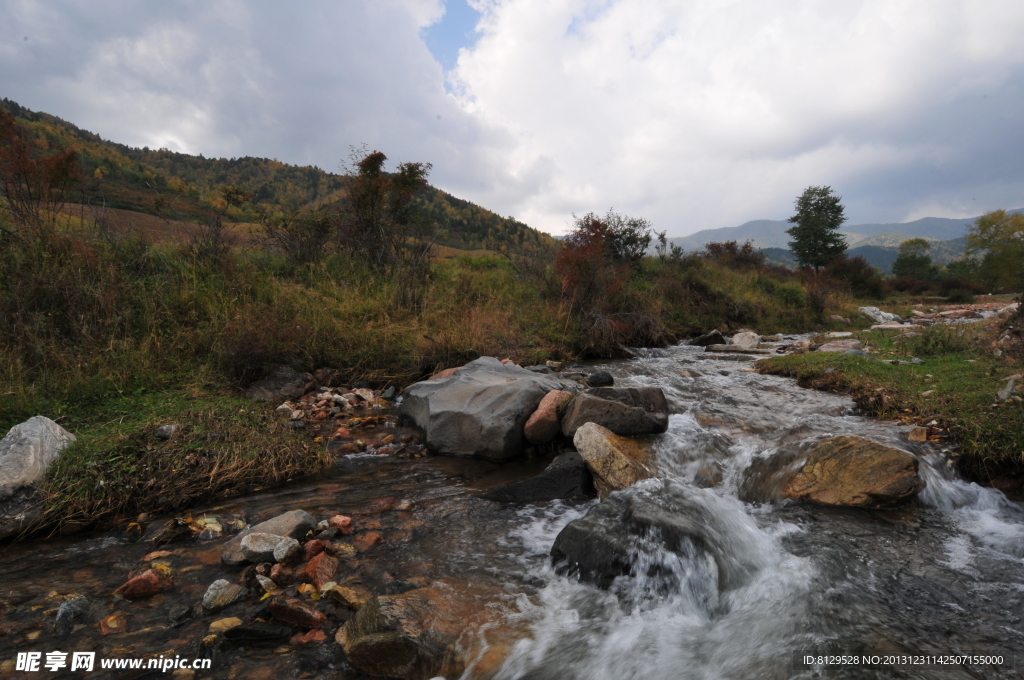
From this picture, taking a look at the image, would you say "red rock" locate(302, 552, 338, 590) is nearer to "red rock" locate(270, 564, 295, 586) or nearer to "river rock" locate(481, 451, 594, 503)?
"red rock" locate(270, 564, 295, 586)

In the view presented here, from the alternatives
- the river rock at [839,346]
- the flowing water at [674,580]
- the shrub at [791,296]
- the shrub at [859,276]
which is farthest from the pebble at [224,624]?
the shrub at [859,276]

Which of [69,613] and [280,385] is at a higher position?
[280,385]

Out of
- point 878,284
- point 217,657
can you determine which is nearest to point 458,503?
point 217,657

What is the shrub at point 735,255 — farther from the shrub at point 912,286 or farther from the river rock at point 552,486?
the river rock at point 552,486

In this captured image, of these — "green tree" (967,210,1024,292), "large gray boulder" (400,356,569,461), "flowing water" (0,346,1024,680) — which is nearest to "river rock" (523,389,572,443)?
"large gray boulder" (400,356,569,461)

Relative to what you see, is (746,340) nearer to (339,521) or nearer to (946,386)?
(946,386)

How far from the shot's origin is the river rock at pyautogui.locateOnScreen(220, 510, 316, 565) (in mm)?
2715

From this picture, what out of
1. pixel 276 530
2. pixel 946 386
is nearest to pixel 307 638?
pixel 276 530

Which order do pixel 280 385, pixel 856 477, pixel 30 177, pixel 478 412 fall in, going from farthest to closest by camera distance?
pixel 30 177 < pixel 280 385 < pixel 478 412 < pixel 856 477

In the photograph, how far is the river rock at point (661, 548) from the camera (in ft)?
8.55

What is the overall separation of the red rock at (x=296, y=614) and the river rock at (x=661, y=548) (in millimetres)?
1385

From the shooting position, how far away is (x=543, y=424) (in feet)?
15.7

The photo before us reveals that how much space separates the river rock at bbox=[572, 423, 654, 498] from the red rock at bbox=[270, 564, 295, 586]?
7.55ft

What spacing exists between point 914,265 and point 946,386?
4745 cm
